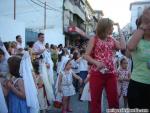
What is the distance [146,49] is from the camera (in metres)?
4.39

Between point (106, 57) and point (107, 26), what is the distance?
0.46 m

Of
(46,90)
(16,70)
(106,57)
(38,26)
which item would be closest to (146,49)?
(106,57)

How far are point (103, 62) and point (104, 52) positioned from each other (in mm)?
163

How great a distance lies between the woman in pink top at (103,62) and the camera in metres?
5.64

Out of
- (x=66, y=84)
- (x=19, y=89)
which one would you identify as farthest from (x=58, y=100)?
(x=19, y=89)

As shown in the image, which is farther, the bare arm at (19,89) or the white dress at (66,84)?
the white dress at (66,84)

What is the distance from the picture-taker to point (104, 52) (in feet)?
18.8

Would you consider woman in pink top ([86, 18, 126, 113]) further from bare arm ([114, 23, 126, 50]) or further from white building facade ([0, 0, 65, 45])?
white building facade ([0, 0, 65, 45])

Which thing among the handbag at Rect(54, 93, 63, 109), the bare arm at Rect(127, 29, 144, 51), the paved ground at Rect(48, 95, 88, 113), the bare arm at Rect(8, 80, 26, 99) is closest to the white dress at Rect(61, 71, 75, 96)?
the handbag at Rect(54, 93, 63, 109)

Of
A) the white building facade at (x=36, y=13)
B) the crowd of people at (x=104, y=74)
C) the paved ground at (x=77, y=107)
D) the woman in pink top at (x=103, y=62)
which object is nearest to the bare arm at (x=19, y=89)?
the crowd of people at (x=104, y=74)

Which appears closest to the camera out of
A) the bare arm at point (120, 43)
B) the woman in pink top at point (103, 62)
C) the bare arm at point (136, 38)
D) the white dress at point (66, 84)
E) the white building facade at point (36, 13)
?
the bare arm at point (136, 38)

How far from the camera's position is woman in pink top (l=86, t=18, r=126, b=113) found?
5645 mm

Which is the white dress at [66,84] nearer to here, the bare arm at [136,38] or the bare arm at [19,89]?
the bare arm at [19,89]

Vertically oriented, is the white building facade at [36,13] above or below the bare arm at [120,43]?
above
